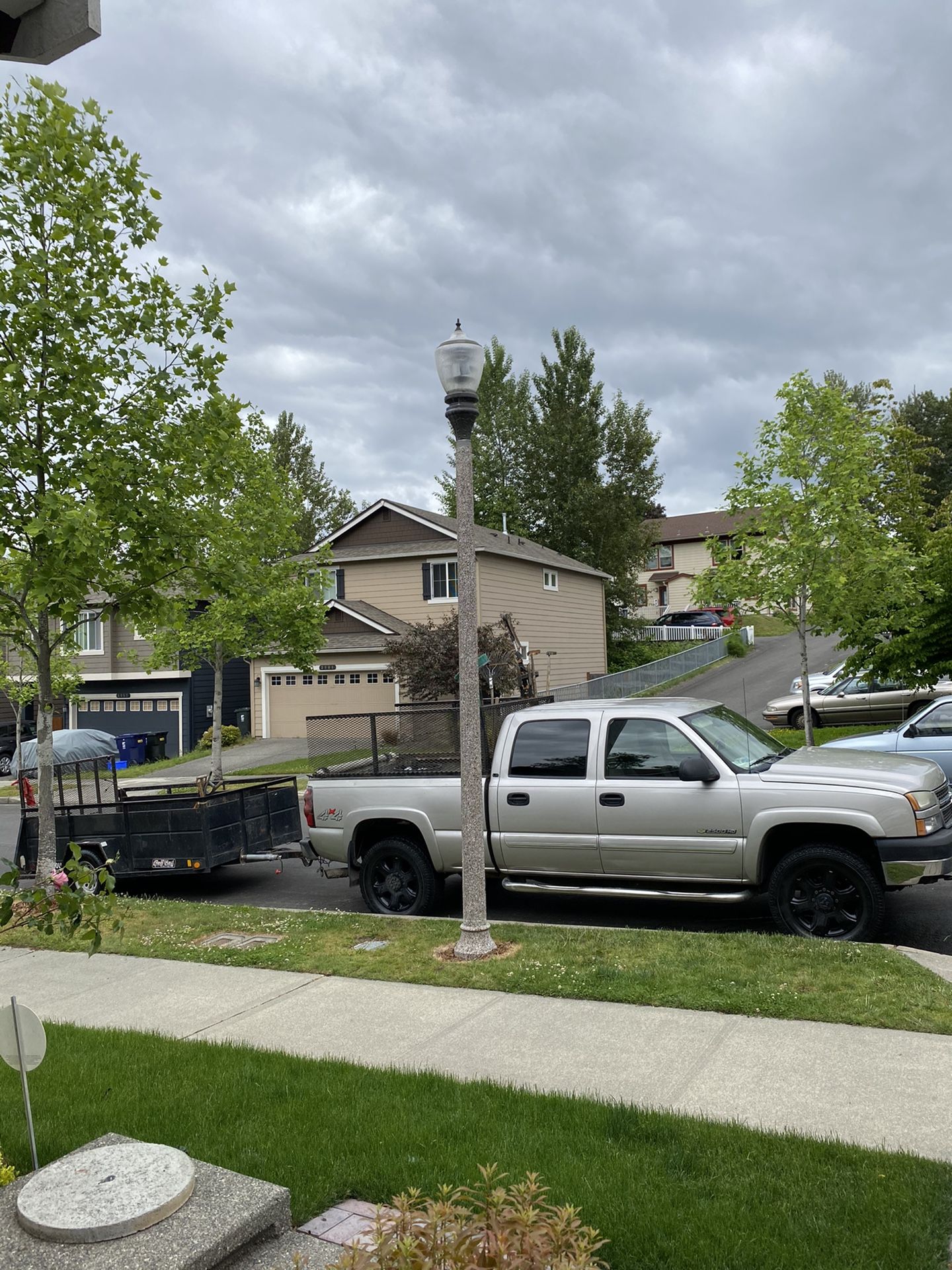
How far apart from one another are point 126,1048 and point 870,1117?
406cm

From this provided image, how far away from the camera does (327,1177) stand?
4141 millimetres

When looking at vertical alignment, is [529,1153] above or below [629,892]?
below

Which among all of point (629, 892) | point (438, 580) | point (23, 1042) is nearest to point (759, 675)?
point (438, 580)

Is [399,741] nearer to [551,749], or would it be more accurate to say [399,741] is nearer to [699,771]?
[551,749]

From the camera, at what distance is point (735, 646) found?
44.4 meters

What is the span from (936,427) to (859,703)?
44613 millimetres

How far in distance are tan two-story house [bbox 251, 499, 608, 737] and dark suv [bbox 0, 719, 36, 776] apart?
775cm

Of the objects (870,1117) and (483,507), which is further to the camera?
(483,507)

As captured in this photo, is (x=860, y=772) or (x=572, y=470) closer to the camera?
(x=860, y=772)

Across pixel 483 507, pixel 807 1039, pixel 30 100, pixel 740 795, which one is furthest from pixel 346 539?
pixel 807 1039

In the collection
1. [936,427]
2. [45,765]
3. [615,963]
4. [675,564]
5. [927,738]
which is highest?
[936,427]

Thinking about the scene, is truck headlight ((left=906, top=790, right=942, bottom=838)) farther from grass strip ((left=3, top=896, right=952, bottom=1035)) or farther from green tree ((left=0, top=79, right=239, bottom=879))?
green tree ((left=0, top=79, right=239, bottom=879))

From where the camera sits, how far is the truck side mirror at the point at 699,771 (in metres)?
8.11

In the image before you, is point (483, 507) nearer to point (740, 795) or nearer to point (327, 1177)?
point (740, 795)
